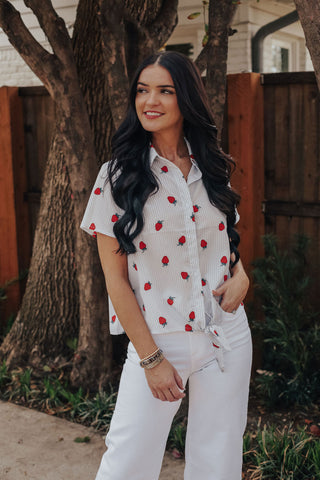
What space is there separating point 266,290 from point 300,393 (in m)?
0.63

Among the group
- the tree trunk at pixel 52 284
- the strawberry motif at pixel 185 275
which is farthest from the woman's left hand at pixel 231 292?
the tree trunk at pixel 52 284

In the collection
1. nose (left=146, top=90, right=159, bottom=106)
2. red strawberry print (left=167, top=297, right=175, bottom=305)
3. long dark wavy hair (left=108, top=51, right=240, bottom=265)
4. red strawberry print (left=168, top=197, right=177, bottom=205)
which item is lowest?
red strawberry print (left=167, top=297, right=175, bottom=305)

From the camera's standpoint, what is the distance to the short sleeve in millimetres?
2016

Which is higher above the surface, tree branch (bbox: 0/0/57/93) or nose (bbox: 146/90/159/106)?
tree branch (bbox: 0/0/57/93)

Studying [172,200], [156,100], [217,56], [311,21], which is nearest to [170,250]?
[172,200]

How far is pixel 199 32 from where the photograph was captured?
25.3ft

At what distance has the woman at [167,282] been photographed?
2.02 meters

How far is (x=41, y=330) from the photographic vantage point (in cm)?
447

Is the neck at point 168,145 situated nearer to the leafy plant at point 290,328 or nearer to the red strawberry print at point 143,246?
the red strawberry print at point 143,246

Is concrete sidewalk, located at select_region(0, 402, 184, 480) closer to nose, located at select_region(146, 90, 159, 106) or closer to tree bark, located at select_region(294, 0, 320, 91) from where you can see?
nose, located at select_region(146, 90, 159, 106)

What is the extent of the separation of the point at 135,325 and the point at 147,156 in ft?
1.84

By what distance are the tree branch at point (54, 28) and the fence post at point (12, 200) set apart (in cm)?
145

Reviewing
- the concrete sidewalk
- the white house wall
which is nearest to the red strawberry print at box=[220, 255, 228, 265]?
the concrete sidewalk

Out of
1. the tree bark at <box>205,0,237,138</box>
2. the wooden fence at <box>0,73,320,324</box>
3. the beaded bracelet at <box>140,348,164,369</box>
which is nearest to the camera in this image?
the beaded bracelet at <box>140,348,164,369</box>
